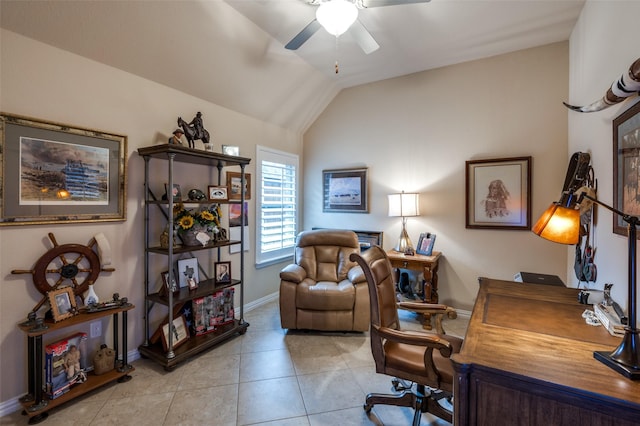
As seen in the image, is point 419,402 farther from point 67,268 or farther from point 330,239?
point 67,268

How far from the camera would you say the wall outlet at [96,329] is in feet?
7.51

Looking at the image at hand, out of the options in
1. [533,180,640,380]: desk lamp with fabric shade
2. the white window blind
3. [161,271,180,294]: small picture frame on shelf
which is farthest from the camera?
the white window blind

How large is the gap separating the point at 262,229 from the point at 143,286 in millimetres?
1609

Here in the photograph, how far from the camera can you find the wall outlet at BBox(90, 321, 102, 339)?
2.29m

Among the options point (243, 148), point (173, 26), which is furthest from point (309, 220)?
point (173, 26)

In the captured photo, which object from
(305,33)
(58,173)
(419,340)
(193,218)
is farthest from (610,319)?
(58,173)

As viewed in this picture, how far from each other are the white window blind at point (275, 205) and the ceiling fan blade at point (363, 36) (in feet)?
6.43

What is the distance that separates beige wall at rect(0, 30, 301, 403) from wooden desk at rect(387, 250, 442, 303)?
2.46 m

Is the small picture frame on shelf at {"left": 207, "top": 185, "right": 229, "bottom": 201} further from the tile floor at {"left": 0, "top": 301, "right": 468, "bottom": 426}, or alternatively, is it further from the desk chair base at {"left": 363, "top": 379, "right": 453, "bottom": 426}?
the desk chair base at {"left": 363, "top": 379, "right": 453, "bottom": 426}

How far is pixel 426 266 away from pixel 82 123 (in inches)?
138

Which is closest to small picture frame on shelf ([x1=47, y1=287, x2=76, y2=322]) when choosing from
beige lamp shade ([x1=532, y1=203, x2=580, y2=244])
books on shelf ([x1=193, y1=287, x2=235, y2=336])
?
books on shelf ([x1=193, y1=287, x2=235, y2=336])

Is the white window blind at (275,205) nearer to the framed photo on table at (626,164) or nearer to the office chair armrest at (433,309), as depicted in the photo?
the office chair armrest at (433,309)

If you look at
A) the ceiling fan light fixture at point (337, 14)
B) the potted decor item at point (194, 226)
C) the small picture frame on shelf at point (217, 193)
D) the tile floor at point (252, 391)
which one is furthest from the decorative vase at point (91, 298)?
the ceiling fan light fixture at point (337, 14)

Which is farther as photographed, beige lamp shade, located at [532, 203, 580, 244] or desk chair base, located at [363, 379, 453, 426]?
desk chair base, located at [363, 379, 453, 426]
